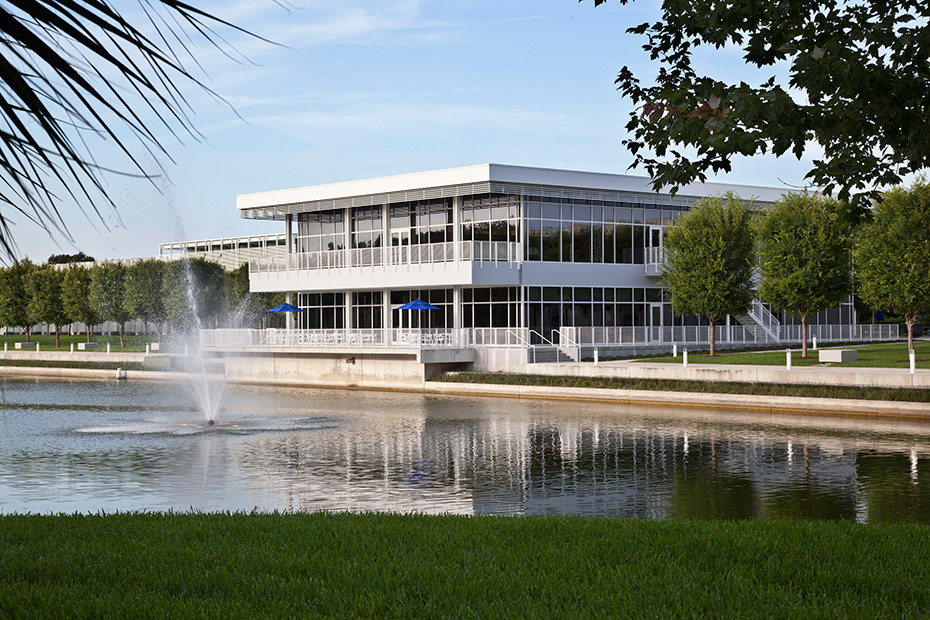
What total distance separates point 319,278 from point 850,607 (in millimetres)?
51991

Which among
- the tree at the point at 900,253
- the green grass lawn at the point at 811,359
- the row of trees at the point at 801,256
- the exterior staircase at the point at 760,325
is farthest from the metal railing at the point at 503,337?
the tree at the point at 900,253

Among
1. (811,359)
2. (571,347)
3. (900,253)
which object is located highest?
(900,253)

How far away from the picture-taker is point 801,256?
1703 inches

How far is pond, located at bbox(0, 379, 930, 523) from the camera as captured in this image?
51.5ft

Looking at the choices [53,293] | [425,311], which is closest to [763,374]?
[425,311]

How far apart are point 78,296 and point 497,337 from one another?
44202 millimetres

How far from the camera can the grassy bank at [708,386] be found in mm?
29406

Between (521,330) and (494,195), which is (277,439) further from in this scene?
(494,195)

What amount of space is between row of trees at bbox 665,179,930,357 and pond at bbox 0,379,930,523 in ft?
43.0

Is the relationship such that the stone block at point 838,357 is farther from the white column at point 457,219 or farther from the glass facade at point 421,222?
the glass facade at point 421,222

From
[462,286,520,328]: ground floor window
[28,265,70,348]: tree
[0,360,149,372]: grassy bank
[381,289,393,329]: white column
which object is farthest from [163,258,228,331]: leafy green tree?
[462,286,520,328]: ground floor window

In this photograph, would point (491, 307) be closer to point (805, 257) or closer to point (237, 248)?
point (805, 257)

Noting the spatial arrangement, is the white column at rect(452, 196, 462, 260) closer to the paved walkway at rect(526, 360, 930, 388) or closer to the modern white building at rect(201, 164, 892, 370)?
the modern white building at rect(201, 164, 892, 370)

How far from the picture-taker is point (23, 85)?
2.53 metres
